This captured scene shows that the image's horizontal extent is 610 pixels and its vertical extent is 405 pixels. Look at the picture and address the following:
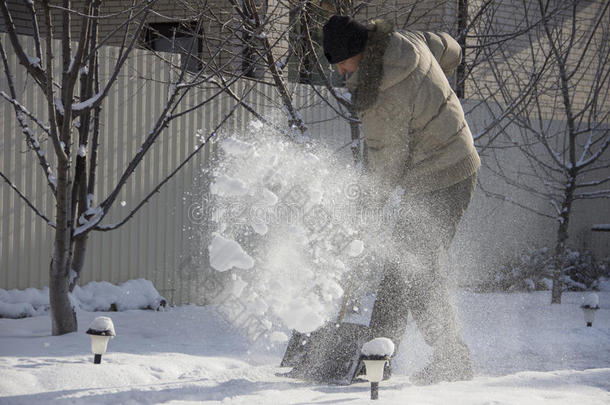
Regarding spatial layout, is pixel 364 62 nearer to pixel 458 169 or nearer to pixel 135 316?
pixel 458 169

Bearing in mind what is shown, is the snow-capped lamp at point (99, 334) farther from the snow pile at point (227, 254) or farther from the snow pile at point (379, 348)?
the snow pile at point (379, 348)

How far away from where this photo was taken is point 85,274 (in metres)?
5.82

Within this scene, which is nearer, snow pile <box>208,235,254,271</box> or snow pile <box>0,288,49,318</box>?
snow pile <box>208,235,254,271</box>

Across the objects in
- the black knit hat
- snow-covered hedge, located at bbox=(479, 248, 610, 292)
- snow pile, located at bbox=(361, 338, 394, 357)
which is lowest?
snow-covered hedge, located at bbox=(479, 248, 610, 292)

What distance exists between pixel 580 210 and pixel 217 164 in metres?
6.13

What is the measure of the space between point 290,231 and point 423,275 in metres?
1.03

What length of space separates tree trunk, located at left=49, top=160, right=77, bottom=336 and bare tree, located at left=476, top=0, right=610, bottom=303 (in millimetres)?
3553

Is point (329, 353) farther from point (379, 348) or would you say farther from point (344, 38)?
point (344, 38)

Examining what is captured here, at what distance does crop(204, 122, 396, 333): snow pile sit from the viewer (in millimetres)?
3658

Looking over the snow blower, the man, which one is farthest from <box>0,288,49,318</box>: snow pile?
the man

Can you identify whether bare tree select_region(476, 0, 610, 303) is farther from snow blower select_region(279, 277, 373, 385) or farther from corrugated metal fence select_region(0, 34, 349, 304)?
snow blower select_region(279, 277, 373, 385)

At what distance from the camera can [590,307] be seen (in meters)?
5.66

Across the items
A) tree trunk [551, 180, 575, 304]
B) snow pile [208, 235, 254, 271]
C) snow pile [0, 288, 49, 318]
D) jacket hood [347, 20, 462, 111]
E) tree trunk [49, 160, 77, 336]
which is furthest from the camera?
tree trunk [551, 180, 575, 304]

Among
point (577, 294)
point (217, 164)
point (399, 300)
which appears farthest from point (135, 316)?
point (577, 294)
